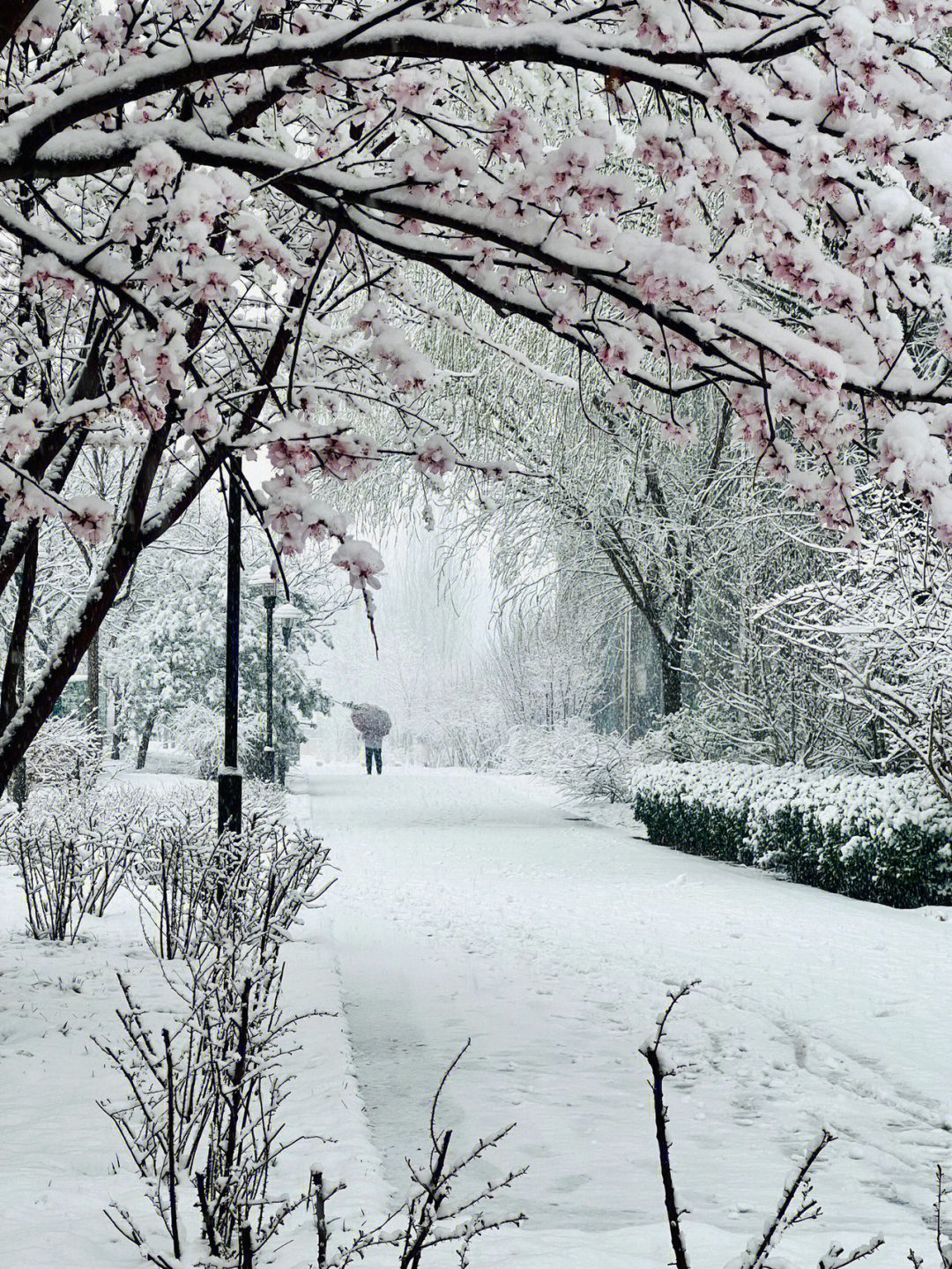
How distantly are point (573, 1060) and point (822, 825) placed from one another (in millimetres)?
6139

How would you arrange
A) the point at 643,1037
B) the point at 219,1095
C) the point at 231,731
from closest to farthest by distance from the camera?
the point at 219,1095, the point at 643,1037, the point at 231,731

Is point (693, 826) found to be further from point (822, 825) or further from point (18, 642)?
point (18, 642)

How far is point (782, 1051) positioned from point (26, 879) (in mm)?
5335

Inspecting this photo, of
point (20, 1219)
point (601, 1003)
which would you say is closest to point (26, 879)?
point (601, 1003)

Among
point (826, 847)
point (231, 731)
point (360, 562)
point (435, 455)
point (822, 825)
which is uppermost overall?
point (435, 455)

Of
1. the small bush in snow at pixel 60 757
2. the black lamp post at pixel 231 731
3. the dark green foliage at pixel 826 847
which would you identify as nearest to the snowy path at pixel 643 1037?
the dark green foliage at pixel 826 847

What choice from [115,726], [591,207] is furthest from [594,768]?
[591,207]

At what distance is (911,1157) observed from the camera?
447 cm

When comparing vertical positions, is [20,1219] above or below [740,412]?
below

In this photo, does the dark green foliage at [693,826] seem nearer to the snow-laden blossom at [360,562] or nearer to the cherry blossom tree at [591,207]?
the cherry blossom tree at [591,207]

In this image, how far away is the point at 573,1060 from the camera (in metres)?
5.79

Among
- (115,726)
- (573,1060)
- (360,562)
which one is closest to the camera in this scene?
(360,562)

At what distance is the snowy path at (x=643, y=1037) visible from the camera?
13.2ft

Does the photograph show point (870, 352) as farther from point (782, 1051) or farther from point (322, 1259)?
point (782, 1051)
